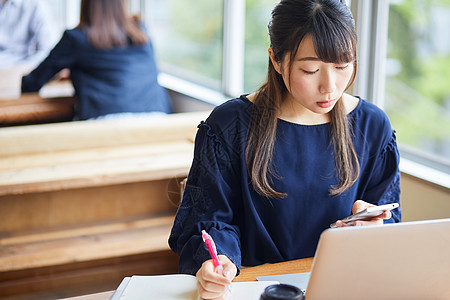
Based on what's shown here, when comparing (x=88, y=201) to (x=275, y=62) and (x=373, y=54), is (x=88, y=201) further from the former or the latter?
(x=275, y=62)

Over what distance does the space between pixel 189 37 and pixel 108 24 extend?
1.43 m

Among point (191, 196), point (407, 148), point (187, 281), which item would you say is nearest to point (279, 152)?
point (191, 196)

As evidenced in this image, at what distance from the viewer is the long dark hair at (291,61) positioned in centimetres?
133

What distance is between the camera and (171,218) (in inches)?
107

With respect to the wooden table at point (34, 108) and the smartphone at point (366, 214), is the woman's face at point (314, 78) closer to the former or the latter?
the smartphone at point (366, 214)

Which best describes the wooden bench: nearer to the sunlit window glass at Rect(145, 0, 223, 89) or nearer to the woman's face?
the woman's face

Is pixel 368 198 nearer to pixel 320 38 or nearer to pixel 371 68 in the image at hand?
pixel 320 38

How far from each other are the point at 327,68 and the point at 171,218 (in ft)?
4.98

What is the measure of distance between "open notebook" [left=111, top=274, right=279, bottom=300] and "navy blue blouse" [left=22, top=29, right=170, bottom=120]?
2357mm

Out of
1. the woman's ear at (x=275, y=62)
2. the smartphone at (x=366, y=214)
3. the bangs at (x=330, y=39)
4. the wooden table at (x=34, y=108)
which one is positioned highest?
the bangs at (x=330, y=39)

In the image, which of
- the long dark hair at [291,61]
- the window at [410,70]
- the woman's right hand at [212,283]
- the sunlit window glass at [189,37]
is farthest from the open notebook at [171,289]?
the sunlit window glass at [189,37]

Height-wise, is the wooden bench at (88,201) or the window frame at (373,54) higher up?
the window frame at (373,54)

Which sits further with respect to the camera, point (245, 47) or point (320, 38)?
point (245, 47)

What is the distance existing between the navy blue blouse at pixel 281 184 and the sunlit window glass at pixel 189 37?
8.31 ft
